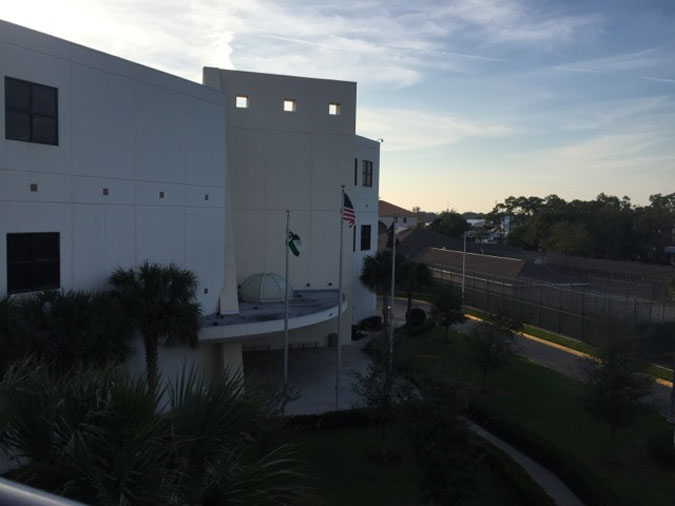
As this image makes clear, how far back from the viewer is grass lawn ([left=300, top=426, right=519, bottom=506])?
1509 cm

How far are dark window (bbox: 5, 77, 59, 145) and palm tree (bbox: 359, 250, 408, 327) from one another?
20.8m

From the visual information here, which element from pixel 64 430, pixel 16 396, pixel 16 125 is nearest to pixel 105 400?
pixel 64 430

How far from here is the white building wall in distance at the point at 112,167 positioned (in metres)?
16.1

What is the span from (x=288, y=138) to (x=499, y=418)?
713 inches

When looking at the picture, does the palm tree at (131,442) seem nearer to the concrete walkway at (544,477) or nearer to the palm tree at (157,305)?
the concrete walkway at (544,477)

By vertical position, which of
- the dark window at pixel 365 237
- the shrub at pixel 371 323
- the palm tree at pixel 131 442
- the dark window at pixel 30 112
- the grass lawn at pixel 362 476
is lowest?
the grass lawn at pixel 362 476

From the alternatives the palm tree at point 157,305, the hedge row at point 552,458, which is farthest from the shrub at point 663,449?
the palm tree at point 157,305

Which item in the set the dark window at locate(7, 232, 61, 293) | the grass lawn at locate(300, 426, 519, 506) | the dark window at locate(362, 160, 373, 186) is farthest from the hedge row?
the dark window at locate(362, 160, 373, 186)

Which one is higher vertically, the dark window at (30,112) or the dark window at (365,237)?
the dark window at (30,112)

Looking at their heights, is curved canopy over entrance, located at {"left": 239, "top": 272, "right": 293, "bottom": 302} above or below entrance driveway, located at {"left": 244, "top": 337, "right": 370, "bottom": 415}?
above

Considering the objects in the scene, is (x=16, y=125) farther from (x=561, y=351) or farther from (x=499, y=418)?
(x=561, y=351)

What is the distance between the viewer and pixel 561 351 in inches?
1223

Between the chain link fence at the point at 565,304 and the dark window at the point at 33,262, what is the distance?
64.0 ft

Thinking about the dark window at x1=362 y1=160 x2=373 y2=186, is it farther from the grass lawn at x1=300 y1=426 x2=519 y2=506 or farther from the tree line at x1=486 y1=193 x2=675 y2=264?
the tree line at x1=486 y1=193 x2=675 y2=264
